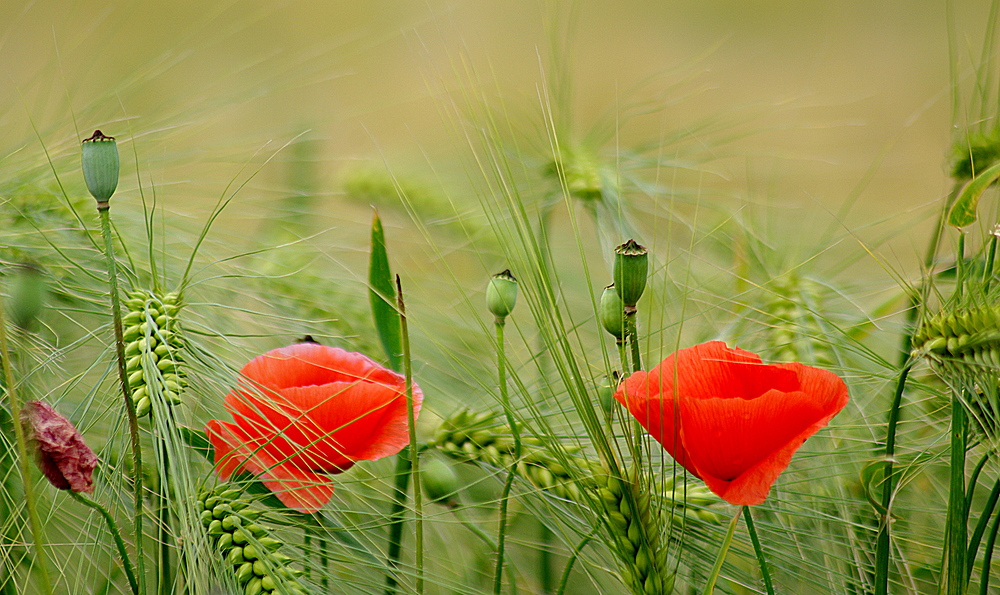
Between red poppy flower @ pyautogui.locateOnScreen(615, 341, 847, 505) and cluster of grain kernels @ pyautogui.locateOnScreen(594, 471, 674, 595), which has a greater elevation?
red poppy flower @ pyautogui.locateOnScreen(615, 341, 847, 505)

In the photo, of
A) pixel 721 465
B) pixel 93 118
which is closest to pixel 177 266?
pixel 93 118

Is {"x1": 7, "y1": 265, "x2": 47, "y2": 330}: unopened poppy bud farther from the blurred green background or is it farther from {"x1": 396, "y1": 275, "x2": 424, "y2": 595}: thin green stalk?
the blurred green background

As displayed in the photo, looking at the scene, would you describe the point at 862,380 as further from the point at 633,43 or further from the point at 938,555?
the point at 633,43

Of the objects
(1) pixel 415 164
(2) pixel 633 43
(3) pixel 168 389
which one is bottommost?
(3) pixel 168 389

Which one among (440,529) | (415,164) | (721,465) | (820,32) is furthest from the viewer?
(820,32)

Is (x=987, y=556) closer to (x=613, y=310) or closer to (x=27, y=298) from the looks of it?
(x=613, y=310)

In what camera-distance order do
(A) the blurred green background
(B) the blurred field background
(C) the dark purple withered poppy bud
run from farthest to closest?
(A) the blurred green background
(B) the blurred field background
(C) the dark purple withered poppy bud

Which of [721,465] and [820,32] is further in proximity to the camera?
[820,32]

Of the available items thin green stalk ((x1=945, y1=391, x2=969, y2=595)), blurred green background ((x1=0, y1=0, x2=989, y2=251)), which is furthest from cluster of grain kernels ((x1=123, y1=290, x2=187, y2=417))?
blurred green background ((x1=0, y1=0, x2=989, y2=251))
